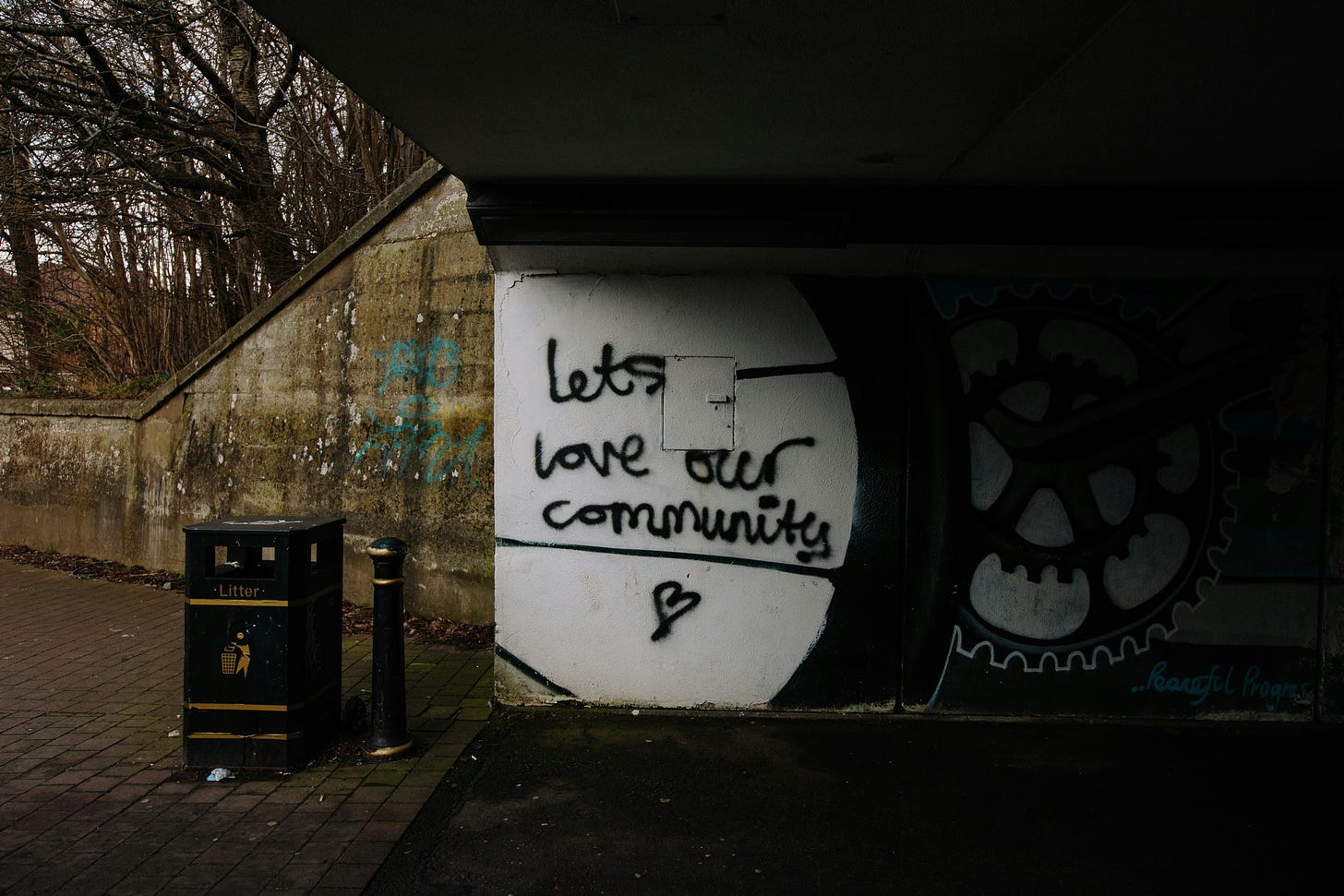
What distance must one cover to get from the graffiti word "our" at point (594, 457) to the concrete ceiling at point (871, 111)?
1.18m

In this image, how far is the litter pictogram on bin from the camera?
13.6 ft

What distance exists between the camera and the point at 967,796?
13.2 ft

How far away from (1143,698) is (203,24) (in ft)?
34.9

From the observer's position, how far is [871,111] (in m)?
3.37

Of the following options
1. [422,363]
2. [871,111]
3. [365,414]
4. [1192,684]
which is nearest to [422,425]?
[422,363]

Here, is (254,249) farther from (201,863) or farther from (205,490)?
(201,863)

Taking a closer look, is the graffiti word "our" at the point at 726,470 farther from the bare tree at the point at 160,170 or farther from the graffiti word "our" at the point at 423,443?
the bare tree at the point at 160,170

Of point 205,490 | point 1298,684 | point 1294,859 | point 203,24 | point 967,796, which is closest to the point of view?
point 1294,859

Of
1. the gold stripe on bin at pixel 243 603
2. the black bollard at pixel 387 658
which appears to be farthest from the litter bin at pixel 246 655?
the black bollard at pixel 387 658

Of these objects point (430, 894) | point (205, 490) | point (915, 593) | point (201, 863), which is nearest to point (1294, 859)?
point (915, 593)

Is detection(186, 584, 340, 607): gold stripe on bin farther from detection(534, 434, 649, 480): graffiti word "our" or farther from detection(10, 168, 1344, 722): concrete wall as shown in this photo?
detection(534, 434, 649, 480): graffiti word "our"

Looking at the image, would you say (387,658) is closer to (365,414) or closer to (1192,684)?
(365,414)

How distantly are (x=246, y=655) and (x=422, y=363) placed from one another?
10.7 feet

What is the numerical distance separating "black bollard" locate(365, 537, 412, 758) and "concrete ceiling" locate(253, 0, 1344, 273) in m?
1.69
